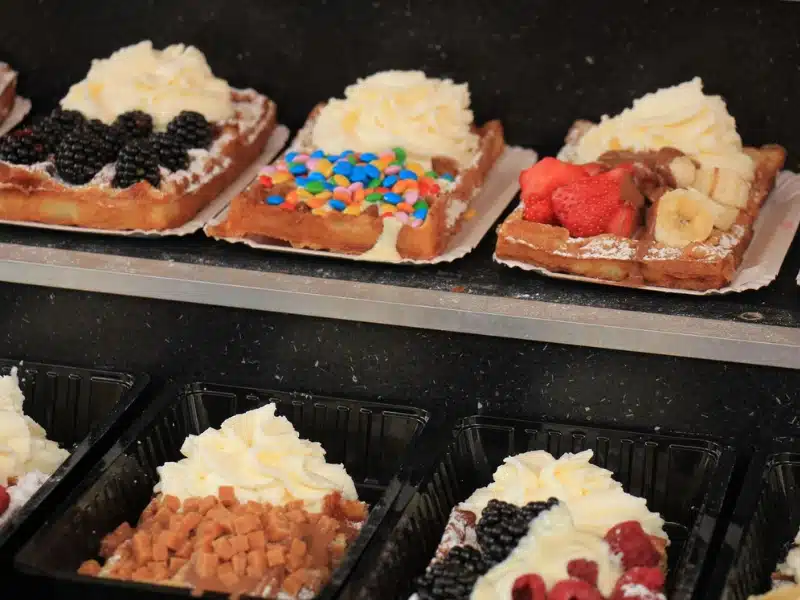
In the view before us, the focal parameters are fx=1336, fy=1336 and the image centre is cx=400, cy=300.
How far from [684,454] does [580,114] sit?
111 cm

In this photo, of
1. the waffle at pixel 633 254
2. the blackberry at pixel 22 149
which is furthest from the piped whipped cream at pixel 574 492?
the blackberry at pixel 22 149

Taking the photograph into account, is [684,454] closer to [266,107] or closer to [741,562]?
[741,562]

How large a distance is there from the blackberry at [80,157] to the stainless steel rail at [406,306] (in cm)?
20

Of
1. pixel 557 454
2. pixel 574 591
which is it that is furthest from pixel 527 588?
pixel 557 454

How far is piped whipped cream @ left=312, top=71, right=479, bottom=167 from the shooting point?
3.21 meters

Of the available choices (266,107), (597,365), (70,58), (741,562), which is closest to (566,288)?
(597,365)

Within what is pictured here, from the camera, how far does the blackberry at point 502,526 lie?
92.6 inches

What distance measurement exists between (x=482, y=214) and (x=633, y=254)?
0.50 metres

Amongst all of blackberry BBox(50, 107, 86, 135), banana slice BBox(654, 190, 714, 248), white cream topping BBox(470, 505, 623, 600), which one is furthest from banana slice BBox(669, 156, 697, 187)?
blackberry BBox(50, 107, 86, 135)

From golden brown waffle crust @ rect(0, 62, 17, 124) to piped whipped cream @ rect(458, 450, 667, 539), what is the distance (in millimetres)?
1776

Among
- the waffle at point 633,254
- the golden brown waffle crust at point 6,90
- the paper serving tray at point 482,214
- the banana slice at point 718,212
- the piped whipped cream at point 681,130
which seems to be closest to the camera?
the waffle at point 633,254

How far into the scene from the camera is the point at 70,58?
3.72m

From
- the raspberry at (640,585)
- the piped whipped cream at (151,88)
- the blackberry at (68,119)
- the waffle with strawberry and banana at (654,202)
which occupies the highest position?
the waffle with strawberry and banana at (654,202)

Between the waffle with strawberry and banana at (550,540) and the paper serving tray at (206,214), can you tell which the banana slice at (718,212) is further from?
the paper serving tray at (206,214)
